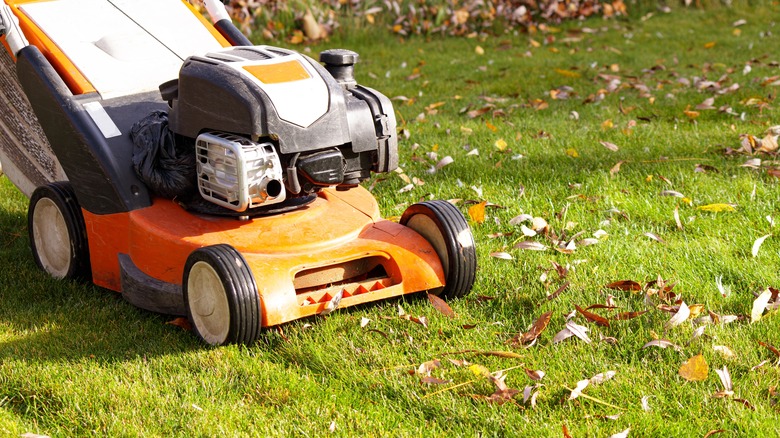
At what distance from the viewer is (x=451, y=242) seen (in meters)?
3.11

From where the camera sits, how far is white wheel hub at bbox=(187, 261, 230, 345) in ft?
9.44

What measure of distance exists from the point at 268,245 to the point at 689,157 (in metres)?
2.47

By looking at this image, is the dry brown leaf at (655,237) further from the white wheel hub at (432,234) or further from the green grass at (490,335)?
the white wheel hub at (432,234)

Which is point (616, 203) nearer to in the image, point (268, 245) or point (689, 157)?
point (689, 157)

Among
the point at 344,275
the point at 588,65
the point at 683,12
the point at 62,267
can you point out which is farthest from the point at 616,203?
the point at 683,12

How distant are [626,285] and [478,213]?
0.90 m

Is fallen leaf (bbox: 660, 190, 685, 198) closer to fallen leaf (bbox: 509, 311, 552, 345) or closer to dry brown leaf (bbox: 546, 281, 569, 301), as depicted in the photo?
dry brown leaf (bbox: 546, 281, 569, 301)

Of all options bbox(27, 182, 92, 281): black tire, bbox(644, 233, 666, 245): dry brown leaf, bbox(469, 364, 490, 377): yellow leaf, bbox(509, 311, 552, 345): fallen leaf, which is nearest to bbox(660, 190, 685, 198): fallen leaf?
bbox(644, 233, 666, 245): dry brown leaf

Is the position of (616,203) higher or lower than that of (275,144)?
lower

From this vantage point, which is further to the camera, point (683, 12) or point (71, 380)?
point (683, 12)

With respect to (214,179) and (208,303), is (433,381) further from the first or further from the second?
(214,179)

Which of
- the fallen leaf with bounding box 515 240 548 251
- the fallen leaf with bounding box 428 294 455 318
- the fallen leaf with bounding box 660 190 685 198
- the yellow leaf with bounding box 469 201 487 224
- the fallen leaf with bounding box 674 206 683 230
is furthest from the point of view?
the fallen leaf with bounding box 660 190 685 198

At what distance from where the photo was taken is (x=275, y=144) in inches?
113

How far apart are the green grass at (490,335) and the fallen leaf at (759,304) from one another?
5cm
